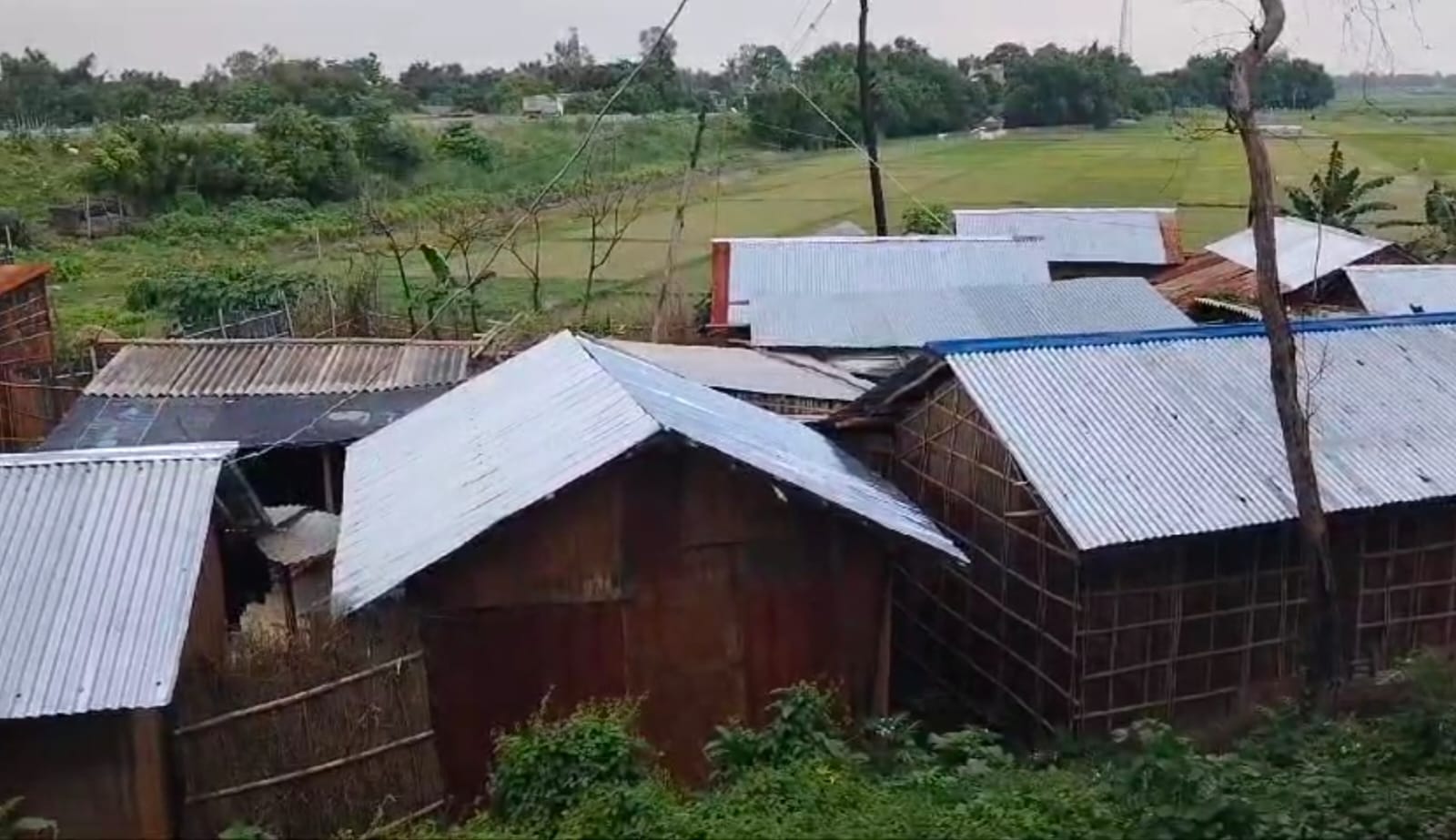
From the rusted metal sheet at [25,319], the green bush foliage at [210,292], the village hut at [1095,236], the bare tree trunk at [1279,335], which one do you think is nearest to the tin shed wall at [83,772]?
the bare tree trunk at [1279,335]

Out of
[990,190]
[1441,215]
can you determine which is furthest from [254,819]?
[990,190]

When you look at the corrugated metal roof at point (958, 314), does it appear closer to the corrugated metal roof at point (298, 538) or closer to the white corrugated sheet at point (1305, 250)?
the white corrugated sheet at point (1305, 250)

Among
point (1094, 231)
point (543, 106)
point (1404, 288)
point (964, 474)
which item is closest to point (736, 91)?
point (543, 106)

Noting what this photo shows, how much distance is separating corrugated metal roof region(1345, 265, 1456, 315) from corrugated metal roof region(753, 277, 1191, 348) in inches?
128

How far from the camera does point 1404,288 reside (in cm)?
2098

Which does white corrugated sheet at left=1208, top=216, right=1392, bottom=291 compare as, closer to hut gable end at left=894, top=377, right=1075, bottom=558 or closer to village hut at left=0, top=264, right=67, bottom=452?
hut gable end at left=894, top=377, right=1075, bottom=558

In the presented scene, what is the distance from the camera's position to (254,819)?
28.3 feet

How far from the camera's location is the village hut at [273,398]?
51.4 ft

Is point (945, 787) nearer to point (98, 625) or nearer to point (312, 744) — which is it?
point (312, 744)

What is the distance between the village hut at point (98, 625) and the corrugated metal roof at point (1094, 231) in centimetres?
2091

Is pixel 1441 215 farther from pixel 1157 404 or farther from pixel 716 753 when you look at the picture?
pixel 716 753

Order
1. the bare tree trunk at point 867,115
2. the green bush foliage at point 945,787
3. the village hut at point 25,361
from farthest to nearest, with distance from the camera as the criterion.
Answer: the bare tree trunk at point 867,115 < the village hut at point 25,361 < the green bush foliage at point 945,787

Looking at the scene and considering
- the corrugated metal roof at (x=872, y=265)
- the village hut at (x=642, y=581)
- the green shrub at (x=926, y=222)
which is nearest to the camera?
the village hut at (x=642, y=581)

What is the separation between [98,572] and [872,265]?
51.4ft
